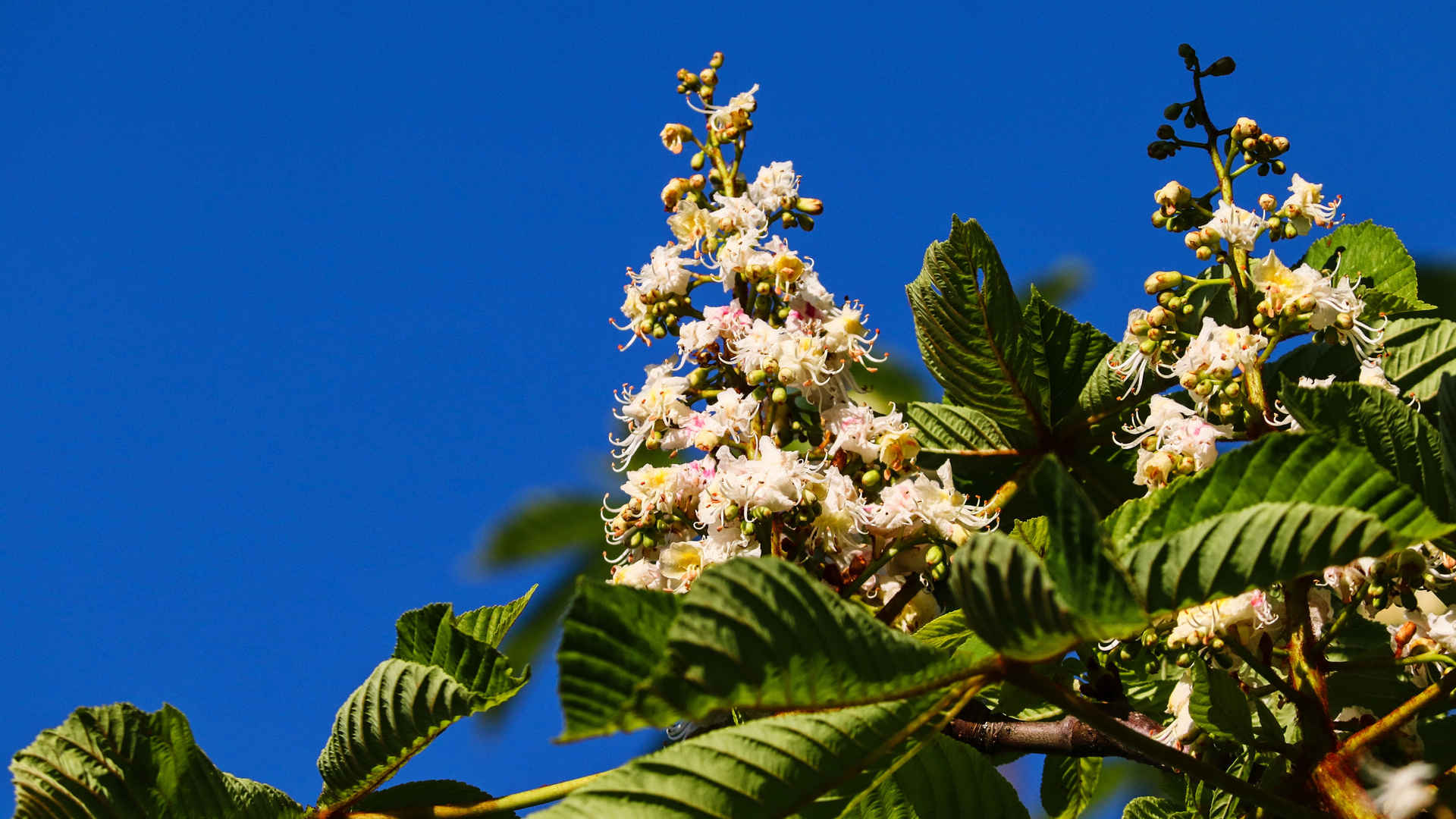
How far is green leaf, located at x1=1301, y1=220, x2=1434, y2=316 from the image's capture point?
2.22 meters

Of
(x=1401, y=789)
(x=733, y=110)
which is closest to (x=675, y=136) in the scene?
(x=733, y=110)

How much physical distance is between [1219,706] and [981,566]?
752 millimetres

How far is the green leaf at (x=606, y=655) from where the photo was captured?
3.87 feet

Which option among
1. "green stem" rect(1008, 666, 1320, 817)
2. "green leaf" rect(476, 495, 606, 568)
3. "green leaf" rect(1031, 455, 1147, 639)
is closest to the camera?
"green leaf" rect(1031, 455, 1147, 639)

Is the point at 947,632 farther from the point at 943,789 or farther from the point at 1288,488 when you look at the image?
the point at 1288,488

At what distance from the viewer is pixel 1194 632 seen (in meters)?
1.88

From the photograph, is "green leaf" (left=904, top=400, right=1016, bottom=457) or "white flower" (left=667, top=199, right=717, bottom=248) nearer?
"white flower" (left=667, top=199, right=717, bottom=248)

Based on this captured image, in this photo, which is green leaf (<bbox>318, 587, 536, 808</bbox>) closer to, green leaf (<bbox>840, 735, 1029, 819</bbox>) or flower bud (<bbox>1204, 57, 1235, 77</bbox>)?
green leaf (<bbox>840, 735, 1029, 819</bbox>)

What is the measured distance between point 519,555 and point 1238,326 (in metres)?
7.89

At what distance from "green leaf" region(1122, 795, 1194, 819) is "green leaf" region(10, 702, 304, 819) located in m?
1.30

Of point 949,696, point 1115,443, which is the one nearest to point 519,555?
point 1115,443

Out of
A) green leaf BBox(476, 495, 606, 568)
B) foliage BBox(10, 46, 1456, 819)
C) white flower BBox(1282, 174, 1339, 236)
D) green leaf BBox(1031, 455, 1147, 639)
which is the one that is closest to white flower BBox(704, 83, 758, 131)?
foliage BBox(10, 46, 1456, 819)

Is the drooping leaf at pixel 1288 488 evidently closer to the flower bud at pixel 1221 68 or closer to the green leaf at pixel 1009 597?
the green leaf at pixel 1009 597

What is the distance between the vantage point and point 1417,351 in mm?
2189
